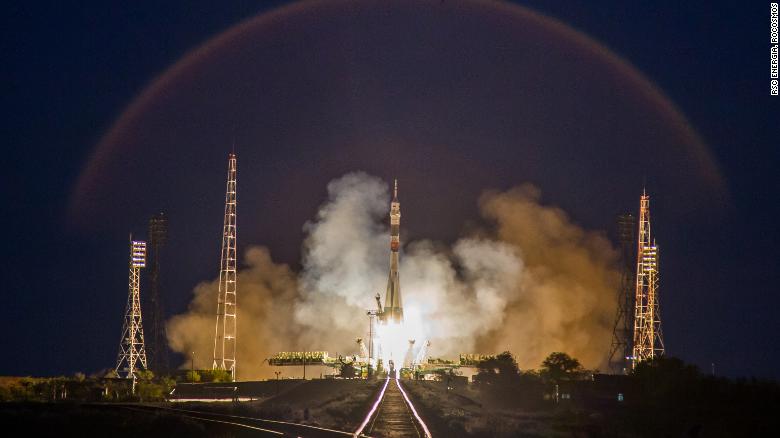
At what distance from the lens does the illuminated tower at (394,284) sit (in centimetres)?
Answer: 13900

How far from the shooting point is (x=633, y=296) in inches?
4154

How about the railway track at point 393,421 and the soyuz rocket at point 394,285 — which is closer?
the railway track at point 393,421

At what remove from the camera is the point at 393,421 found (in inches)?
1852

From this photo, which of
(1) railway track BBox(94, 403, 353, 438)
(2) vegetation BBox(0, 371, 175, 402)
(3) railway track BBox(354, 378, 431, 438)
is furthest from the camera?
(2) vegetation BBox(0, 371, 175, 402)

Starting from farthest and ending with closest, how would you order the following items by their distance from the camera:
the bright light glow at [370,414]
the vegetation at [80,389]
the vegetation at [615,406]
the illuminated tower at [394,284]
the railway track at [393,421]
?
1. the illuminated tower at [394,284]
2. the vegetation at [80,389]
3. the vegetation at [615,406]
4. the bright light glow at [370,414]
5. the railway track at [393,421]

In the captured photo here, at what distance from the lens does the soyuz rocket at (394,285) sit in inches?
5472

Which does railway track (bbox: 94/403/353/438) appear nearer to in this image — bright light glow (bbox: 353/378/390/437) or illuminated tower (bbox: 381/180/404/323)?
bright light glow (bbox: 353/378/390/437)

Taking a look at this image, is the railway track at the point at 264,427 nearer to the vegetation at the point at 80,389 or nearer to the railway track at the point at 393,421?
the railway track at the point at 393,421

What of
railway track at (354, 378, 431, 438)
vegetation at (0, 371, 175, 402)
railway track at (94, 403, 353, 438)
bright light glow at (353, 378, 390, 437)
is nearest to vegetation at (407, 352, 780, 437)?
railway track at (354, 378, 431, 438)

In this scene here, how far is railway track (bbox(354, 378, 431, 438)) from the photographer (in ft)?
133

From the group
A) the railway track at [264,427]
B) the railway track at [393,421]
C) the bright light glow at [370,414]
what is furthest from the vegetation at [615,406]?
the railway track at [264,427]

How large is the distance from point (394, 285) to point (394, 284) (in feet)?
0.44

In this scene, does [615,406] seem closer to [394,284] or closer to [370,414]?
[370,414]

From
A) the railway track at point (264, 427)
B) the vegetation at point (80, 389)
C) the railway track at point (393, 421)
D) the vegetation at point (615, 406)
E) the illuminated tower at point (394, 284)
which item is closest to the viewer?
the railway track at point (264, 427)
